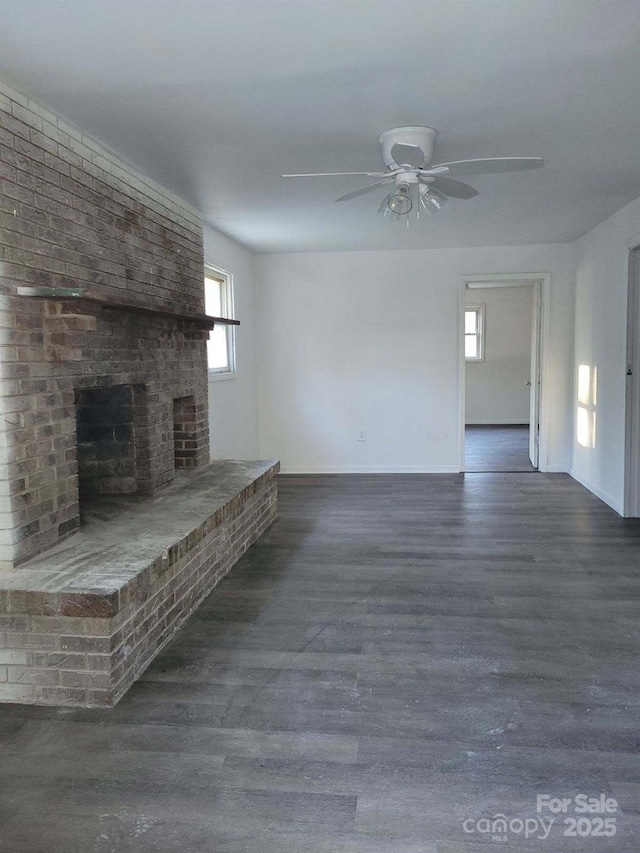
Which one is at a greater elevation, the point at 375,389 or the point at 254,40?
the point at 254,40

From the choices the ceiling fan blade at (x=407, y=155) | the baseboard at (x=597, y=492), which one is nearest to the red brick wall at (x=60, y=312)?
the ceiling fan blade at (x=407, y=155)

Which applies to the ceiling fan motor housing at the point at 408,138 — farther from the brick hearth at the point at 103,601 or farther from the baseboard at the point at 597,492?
the baseboard at the point at 597,492

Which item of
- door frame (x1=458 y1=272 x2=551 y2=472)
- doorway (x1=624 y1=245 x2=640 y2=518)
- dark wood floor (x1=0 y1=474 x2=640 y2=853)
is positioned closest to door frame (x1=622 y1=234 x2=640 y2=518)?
doorway (x1=624 y1=245 x2=640 y2=518)

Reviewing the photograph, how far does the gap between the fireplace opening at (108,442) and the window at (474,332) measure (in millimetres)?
7838

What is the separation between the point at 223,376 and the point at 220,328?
0.47 m

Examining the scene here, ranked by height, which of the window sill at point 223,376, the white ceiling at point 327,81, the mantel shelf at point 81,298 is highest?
the white ceiling at point 327,81

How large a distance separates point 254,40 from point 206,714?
91.6 inches

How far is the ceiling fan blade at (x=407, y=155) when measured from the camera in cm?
266

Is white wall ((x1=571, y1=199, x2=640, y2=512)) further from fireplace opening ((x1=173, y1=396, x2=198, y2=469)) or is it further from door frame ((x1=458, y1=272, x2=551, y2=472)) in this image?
fireplace opening ((x1=173, y1=396, x2=198, y2=469))

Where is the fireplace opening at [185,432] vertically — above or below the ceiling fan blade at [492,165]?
below

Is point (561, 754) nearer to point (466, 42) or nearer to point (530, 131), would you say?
point (466, 42)

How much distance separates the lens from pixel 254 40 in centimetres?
212

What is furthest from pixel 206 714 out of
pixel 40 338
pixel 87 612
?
pixel 40 338

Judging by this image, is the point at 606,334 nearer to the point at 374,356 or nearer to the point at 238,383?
the point at 374,356
